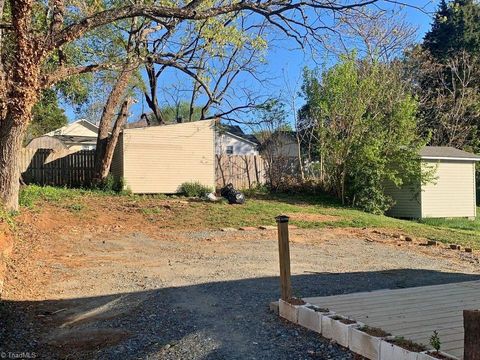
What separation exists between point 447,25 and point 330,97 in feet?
67.8

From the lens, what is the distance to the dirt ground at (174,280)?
4652 mm

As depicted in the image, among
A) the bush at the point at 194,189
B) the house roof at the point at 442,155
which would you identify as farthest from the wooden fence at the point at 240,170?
the house roof at the point at 442,155

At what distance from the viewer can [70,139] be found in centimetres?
3098

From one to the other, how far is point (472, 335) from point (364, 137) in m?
18.0

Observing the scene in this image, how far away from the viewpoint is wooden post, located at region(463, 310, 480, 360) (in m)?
2.63

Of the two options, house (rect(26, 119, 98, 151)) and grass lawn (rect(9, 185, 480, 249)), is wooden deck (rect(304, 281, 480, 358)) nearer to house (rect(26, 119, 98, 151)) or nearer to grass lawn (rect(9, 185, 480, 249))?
grass lawn (rect(9, 185, 480, 249))

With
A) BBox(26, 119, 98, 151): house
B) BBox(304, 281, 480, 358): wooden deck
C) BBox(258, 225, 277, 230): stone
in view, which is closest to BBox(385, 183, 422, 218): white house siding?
BBox(258, 225, 277, 230): stone

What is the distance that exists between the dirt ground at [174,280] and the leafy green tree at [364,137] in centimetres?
567

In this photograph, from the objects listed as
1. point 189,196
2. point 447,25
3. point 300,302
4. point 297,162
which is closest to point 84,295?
point 300,302

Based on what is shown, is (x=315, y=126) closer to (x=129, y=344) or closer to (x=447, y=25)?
(x=129, y=344)

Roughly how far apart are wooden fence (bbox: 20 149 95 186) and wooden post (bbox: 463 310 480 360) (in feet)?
58.7

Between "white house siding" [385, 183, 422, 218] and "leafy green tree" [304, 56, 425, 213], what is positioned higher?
"leafy green tree" [304, 56, 425, 213]

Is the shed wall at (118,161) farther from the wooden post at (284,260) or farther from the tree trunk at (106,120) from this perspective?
the wooden post at (284,260)

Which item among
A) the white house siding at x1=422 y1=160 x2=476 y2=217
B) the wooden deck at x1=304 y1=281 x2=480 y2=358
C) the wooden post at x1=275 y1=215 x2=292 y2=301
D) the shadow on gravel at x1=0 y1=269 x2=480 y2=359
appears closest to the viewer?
the wooden deck at x1=304 y1=281 x2=480 y2=358
